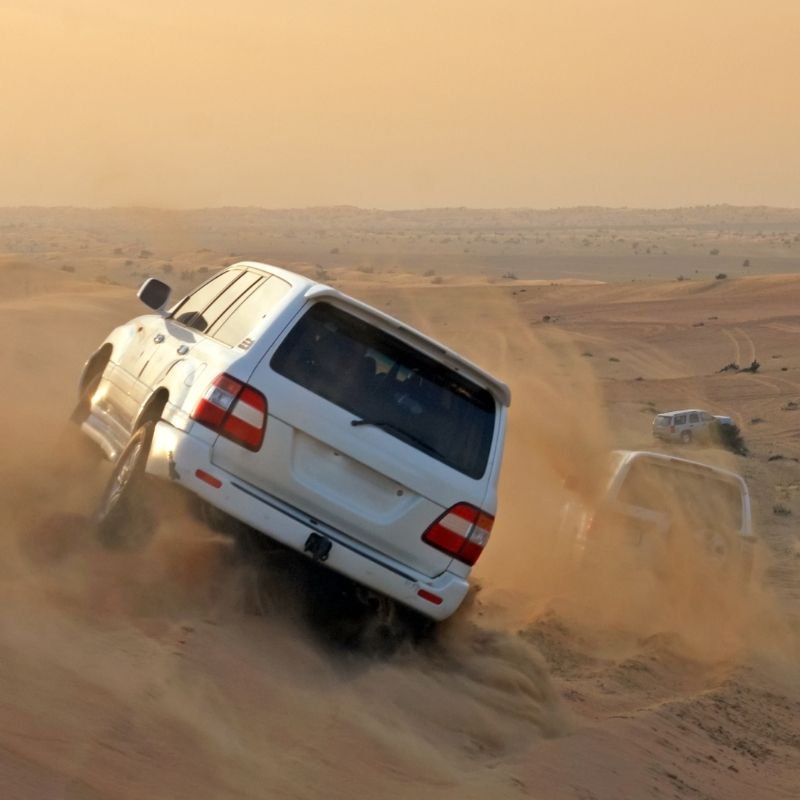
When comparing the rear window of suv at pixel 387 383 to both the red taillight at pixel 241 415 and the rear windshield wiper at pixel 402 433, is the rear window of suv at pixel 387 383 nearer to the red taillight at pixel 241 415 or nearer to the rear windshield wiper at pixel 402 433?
the rear windshield wiper at pixel 402 433

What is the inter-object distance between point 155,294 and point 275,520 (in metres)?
2.59

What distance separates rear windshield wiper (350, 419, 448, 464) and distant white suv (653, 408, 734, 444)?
17.0 meters

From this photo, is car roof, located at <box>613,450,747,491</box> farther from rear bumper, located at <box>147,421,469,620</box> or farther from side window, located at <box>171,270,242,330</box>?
rear bumper, located at <box>147,421,469,620</box>

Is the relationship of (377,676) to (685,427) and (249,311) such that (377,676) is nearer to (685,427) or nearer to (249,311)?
(249,311)

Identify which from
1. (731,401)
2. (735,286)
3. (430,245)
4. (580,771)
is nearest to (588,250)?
(430,245)

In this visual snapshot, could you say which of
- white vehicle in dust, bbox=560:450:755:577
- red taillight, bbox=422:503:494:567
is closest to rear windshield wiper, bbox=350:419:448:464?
red taillight, bbox=422:503:494:567

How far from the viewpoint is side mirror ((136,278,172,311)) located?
358 inches

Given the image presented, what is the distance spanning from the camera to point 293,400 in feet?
22.9

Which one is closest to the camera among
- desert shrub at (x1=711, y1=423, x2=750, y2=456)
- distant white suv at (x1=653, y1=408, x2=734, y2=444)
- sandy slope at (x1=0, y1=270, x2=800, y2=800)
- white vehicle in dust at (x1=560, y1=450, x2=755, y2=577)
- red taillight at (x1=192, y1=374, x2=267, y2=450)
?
sandy slope at (x1=0, y1=270, x2=800, y2=800)

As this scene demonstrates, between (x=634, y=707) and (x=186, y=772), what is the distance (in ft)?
12.9

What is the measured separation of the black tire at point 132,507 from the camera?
7.48 meters

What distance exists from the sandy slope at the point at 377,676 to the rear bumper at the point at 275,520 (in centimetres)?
40

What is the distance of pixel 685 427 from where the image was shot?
24094 millimetres

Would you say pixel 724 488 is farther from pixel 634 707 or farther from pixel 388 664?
pixel 388 664
